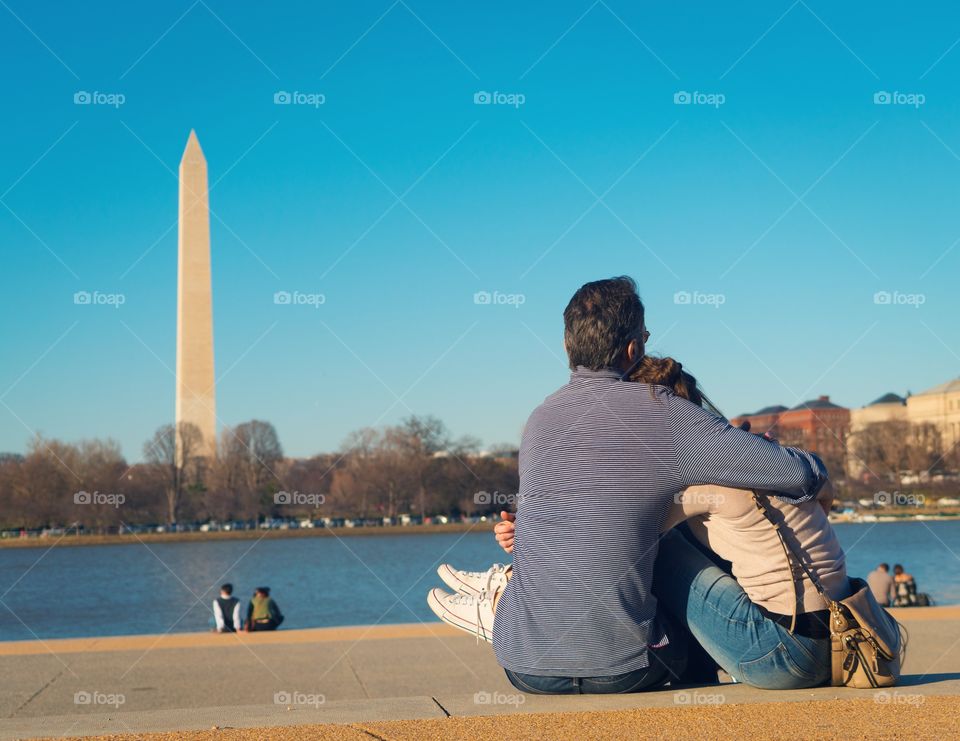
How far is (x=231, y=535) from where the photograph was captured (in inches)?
2699

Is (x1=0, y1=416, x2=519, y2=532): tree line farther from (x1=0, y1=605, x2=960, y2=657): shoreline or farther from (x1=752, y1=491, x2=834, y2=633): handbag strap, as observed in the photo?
(x1=752, y1=491, x2=834, y2=633): handbag strap

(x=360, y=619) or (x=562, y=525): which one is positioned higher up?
(x=562, y=525)

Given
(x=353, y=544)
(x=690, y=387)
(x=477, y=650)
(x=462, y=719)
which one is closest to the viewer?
(x=462, y=719)

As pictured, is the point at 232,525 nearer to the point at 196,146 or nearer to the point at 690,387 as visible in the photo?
the point at 196,146

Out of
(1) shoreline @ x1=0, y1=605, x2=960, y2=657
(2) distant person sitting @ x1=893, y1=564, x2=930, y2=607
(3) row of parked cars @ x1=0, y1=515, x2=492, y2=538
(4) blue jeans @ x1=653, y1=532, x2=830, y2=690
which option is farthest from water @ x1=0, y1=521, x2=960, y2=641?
(4) blue jeans @ x1=653, y1=532, x2=830, y2=690

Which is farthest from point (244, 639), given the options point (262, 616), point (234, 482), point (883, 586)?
point (234, 482)

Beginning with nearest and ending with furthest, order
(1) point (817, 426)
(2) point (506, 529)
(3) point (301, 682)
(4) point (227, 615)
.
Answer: (2) point (506, 529), (3) point (301, 682), (4) point (227, 615), (1) point (817, 426)

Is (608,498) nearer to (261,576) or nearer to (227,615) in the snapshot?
(227,615)

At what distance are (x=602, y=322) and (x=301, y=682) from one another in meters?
5.50

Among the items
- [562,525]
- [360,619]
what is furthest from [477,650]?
[360,619]

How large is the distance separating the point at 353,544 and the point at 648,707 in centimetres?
6564

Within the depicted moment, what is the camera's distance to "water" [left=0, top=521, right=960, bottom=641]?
82.4 feet

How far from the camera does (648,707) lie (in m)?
3.19

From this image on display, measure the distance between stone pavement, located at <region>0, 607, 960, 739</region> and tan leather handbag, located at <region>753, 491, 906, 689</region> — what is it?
0.17 ft
